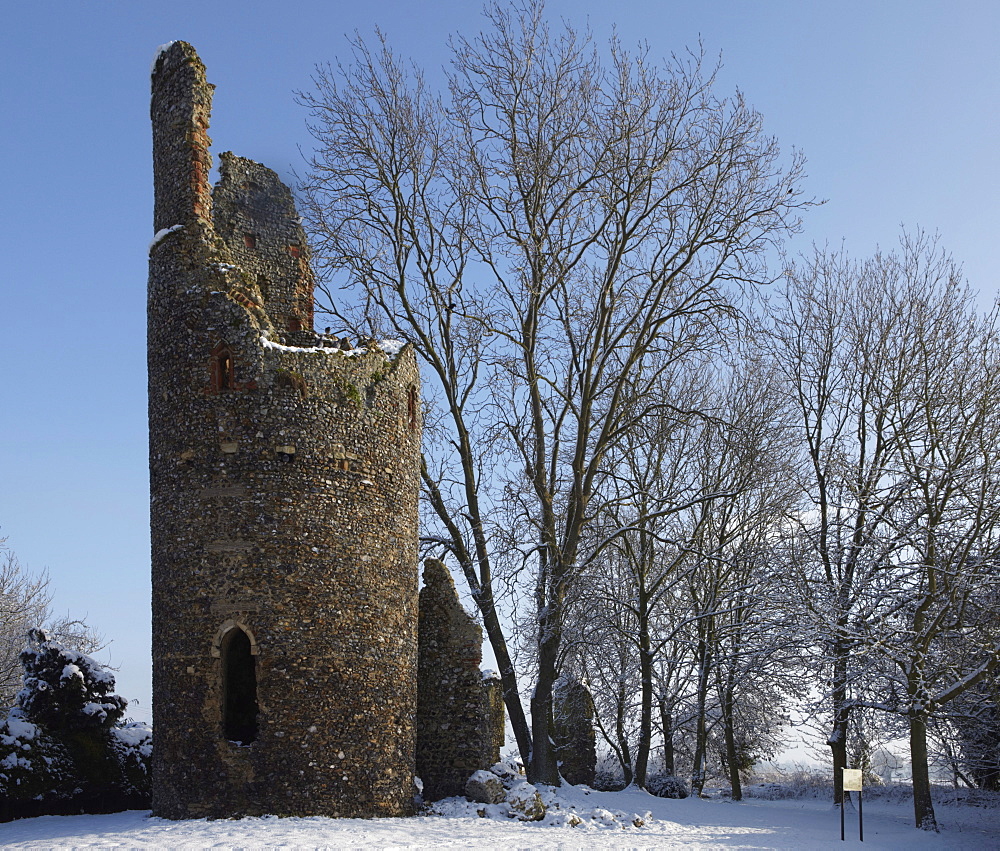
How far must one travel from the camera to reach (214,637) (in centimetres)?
1193

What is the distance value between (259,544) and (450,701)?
4811 mm

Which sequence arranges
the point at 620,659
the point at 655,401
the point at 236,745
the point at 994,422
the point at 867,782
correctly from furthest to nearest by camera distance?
the point at 867,782, the point at 620,659, the point at 655,401, the point at 994,422, the point at 236,745

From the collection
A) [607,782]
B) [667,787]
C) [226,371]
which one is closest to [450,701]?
[226,371]

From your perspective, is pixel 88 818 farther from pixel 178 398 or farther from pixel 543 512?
pixel 543 512

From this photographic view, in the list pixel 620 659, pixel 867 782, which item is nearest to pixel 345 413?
pixel 620 659

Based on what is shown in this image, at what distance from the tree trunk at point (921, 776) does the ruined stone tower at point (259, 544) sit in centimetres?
942

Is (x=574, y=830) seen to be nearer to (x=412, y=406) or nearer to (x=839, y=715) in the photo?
(x=412, y=406)

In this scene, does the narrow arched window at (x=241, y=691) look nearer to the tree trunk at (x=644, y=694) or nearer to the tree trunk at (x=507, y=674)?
the tree trunk at (x=507, y=674)

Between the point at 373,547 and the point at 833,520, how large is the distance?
11018 mm

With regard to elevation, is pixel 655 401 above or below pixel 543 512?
above

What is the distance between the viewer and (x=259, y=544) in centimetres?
1206

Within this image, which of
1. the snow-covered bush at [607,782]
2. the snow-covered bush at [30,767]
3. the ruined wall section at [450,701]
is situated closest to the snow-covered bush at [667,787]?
the snow-covered bush at [607,782]

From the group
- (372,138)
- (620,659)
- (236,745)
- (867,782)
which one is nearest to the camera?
(236,745)

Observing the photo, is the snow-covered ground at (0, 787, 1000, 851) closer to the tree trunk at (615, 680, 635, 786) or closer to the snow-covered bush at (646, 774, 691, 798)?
the snow-covered bush at (646, 774, 691, 798)
